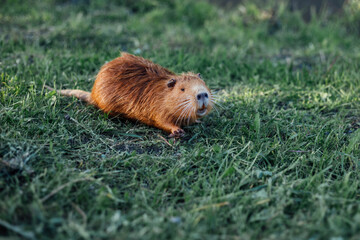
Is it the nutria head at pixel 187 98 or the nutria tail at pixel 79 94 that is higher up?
the nutria head at pixel 187 98

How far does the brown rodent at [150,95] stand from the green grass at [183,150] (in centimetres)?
12

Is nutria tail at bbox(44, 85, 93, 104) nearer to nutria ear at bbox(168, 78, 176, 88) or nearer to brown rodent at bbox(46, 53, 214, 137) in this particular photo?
brown rodent at bbox(46, 53, 214, 137)

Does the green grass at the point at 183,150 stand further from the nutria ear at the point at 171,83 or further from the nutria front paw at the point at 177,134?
the nutria ear at the point at 171,83

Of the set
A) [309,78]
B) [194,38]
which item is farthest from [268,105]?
[194,38]

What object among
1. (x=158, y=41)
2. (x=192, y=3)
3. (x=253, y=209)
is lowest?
(x=253, y=209)

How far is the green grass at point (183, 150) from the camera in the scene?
5.93 ft

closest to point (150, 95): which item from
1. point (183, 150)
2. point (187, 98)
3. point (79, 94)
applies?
point (187, 98)

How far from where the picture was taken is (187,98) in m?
2.56

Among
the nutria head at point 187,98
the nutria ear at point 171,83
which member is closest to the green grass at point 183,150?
the nutria head at point 187,98

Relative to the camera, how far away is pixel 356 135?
8.78 feet

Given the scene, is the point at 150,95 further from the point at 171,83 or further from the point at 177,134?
the point at 177,134

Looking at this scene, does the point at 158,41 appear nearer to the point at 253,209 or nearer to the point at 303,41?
the point at 303,41

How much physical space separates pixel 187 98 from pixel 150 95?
0.36 meters

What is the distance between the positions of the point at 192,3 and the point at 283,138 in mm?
4170
